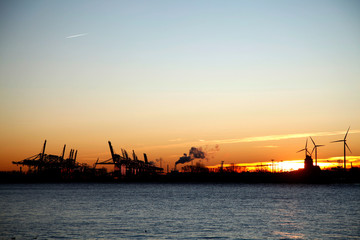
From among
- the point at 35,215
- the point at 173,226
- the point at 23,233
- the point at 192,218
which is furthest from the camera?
the point at 35,215

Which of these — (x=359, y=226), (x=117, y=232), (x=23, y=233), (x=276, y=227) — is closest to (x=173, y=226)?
(x=117, y=232)

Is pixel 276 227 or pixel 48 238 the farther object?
pixel 276 227

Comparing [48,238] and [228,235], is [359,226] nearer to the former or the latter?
[228,235]

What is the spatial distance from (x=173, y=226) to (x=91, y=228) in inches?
380

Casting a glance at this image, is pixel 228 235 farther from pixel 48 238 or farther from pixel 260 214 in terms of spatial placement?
pixel 260 214

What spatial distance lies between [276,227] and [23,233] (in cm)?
2853

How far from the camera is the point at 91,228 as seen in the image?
49750mm

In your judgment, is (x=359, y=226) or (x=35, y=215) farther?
(x=35, y=215)

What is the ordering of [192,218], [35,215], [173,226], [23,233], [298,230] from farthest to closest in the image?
1. [35,215]
2. [192,218]
3. [173,226]
4. [298,230]
5. [23,233]

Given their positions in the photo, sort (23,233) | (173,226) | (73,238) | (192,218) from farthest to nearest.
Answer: (192,218) < (173,226) < (23,233) < (73,238)

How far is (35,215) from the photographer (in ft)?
214

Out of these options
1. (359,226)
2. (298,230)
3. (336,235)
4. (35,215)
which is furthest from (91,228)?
(359,226)

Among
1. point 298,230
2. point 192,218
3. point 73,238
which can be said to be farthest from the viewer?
point 192,218

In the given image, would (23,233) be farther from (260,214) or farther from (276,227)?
(260,214)
